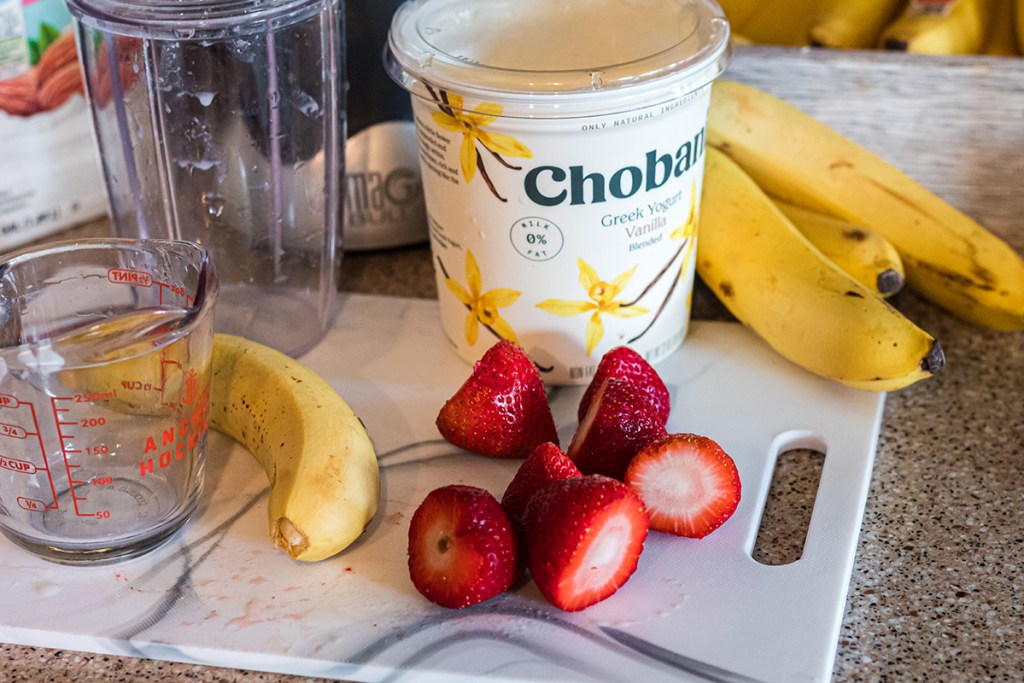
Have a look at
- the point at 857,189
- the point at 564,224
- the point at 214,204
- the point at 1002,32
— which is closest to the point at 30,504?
the point at 214,204

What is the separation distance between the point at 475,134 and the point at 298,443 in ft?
0.76

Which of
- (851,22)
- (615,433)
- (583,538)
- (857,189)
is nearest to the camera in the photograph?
(583,538)

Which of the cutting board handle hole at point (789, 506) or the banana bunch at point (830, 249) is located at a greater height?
the banana bunch at point (830, 249)

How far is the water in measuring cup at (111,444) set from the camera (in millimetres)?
620

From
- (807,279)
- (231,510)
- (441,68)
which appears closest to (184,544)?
(231,510)

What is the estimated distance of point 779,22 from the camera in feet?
3.57

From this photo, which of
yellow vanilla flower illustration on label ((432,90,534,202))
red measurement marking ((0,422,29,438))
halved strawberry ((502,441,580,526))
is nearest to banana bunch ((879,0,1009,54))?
yellow vanilla flower illustration on label ((432,90,534,202))

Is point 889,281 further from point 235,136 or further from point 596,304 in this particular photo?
point 235,136

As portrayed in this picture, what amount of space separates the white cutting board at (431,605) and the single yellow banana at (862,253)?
0.13 meters

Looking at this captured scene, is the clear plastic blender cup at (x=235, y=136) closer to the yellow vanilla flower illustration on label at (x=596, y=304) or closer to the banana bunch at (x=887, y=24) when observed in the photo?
the yellow vanilla flower illustration on label at (x=596, y=304)

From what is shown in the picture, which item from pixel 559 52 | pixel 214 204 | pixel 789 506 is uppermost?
pixel 559 52

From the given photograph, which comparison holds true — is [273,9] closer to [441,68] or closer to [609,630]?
[441,68]

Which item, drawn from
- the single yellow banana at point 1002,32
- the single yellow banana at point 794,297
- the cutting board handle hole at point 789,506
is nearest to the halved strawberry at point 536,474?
the cutting board handle hole at point 789,506

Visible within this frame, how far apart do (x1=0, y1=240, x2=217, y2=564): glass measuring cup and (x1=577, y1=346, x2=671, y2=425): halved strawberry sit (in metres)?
0.26
